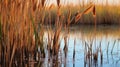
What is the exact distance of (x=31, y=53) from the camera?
167 inches

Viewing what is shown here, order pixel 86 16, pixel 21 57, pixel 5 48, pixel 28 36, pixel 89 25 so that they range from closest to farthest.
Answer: pixel 5 48 → pixel 21 57 → pixel 28 36 → pixel 89 25 → pixel 86 16

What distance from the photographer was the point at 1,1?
140 inches

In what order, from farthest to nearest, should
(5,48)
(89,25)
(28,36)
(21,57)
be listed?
(89,25) < (28,36) < (21,57) < (5,48)

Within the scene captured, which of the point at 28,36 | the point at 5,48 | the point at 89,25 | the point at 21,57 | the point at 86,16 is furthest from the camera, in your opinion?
the point at 86,16

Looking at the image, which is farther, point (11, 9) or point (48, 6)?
point (48, 6)

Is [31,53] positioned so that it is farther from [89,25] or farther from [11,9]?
[89,25]

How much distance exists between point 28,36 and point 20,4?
0.52m

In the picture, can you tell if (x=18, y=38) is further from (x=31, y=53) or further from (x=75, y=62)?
(x=75, y=62)

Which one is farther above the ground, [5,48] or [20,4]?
[20,4]

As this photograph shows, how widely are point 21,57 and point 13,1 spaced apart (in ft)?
1.97

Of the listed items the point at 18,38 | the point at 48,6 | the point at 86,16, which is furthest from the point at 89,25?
the point at 18,38

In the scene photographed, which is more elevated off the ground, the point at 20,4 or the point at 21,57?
the point at 20,4

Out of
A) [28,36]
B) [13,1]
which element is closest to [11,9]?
[13,1]

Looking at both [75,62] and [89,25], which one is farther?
[89,25]
